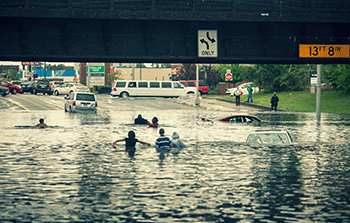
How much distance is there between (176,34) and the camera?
89.9 feet

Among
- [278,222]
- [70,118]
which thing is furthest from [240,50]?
[70,118]

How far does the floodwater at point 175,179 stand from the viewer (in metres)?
13.0

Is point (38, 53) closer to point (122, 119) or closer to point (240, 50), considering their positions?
point (240, 50)

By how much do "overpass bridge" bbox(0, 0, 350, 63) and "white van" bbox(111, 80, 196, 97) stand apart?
141 feet

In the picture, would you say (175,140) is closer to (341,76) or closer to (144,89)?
(341,76)

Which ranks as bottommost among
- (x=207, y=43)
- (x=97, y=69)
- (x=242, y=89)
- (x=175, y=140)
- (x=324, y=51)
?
(x=175, y=140)

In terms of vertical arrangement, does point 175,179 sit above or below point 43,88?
below

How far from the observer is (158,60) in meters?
28.2

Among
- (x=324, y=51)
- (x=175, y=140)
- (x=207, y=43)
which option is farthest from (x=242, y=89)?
(x=175, y=140)

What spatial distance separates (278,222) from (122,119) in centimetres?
3343

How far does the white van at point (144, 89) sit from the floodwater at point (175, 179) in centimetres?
3790

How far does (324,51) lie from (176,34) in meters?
7.50

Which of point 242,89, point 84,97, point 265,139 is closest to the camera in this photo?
point 265,139

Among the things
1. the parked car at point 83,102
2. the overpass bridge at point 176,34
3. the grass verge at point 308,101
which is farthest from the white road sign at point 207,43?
the grass verge at point 308,101
